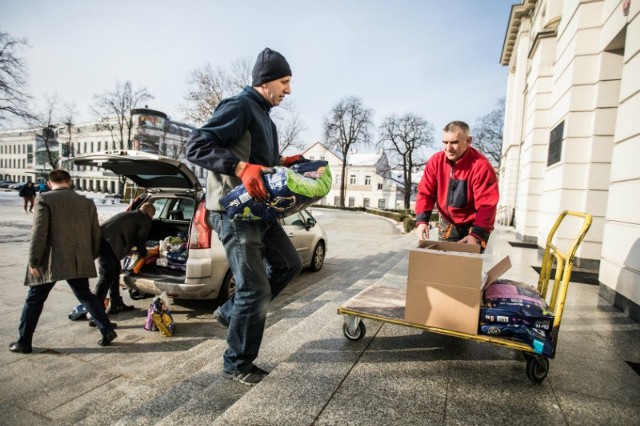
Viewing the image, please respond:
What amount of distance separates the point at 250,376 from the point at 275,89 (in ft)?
6.28

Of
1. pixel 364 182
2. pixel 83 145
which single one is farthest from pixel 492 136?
pixel 83 145

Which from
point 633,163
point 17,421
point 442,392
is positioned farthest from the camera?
point 633,163

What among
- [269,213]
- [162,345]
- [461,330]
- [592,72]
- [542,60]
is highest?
[542,60]

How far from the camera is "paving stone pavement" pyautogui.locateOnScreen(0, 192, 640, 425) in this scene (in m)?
1.87

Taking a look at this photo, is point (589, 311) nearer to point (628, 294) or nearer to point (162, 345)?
point (628, 294)

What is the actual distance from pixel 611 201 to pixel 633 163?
0.75m

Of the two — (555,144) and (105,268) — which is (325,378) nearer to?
(105,268)

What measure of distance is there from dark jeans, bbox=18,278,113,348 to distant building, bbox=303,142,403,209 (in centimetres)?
6503

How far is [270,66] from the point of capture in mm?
2316

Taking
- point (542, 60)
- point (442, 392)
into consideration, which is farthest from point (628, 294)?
point (542, 60)

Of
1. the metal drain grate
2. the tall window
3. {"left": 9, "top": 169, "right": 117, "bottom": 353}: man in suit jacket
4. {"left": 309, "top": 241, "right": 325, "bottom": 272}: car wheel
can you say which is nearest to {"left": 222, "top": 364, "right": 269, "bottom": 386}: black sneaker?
{"left": 9, "top": 169, "right": 117, "bottom": 353}: man in suit jacket

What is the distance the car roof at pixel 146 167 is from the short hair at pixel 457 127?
3102mm

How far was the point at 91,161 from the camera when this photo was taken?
4.71 metres

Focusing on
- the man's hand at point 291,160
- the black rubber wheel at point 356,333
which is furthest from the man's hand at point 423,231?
the man's hand at point 291,160
